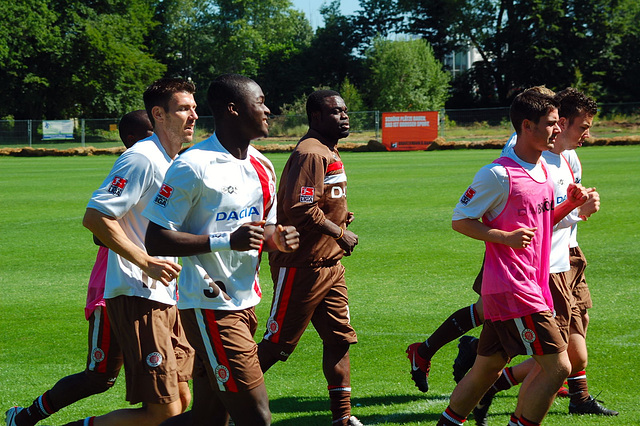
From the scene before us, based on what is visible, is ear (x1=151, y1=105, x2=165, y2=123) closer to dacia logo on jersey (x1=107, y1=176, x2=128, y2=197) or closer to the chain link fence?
dacia logo on jersey (x1=107, y1=176, x2=128, y2=197)

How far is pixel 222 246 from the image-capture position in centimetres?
365

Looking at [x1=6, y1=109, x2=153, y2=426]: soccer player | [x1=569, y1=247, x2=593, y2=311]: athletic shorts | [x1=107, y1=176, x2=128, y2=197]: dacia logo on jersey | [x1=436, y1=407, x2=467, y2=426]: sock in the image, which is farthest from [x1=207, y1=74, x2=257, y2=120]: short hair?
[x1=569, y1=247, x2=593, y2=311]: athletic shorts

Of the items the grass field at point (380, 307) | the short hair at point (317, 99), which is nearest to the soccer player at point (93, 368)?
the grass field at point (380, 307)

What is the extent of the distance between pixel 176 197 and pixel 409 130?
4035 centimetres

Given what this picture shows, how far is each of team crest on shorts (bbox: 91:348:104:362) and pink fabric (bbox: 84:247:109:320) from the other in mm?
218

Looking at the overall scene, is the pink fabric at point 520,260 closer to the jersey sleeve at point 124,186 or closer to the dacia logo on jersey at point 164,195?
the dacia logo on jersey at point 164,195

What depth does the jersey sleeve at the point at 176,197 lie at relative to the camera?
3.72m

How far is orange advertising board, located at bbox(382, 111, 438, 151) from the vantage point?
140 feet

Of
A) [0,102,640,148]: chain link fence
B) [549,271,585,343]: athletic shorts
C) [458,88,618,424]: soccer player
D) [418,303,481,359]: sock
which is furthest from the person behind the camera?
[0,102,640,148]: chain link fence

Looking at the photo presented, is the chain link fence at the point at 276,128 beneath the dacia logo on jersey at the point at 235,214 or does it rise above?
above

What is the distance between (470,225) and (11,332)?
5.23 meters

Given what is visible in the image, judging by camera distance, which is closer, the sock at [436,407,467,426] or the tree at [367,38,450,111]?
the sock at [436,407,467,426]

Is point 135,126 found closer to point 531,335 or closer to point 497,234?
point 497,234

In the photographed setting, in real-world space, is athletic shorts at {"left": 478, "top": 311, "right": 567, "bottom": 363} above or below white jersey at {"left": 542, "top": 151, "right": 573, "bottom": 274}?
below
